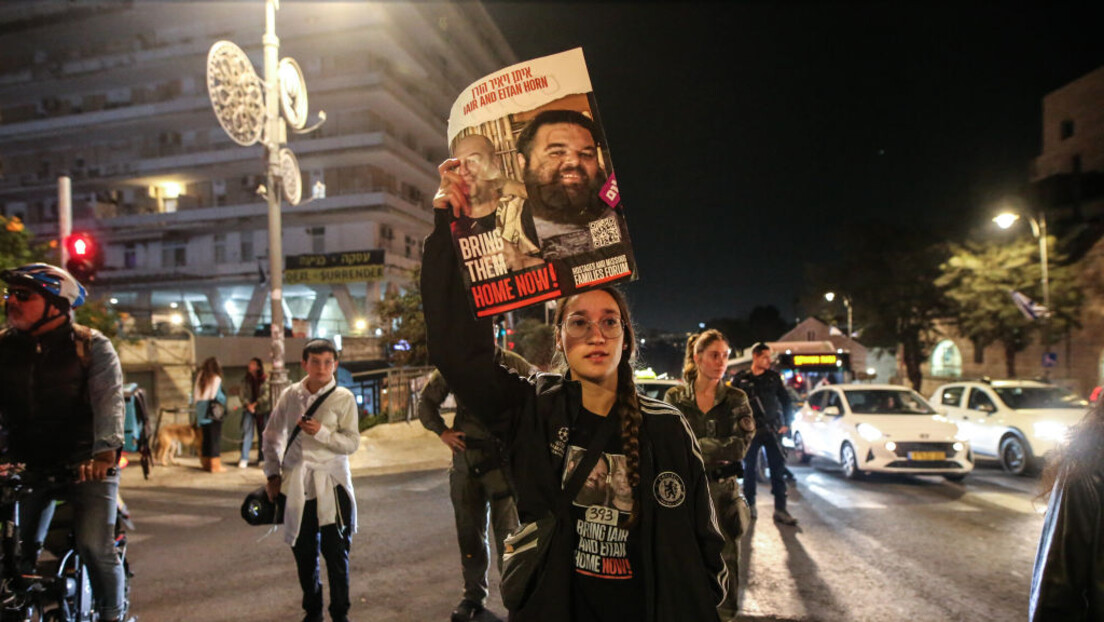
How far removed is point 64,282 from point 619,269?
355 cm

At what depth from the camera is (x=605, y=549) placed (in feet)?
6.26

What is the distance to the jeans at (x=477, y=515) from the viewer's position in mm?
4500

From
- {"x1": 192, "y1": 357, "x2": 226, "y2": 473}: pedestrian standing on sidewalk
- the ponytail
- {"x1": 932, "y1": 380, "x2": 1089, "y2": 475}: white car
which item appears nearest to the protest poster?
the ponytail

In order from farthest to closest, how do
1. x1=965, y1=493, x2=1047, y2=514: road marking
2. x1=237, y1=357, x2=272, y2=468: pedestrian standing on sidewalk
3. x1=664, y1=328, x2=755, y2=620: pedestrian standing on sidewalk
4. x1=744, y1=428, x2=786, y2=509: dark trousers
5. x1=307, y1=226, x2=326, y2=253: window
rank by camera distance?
x1=307, y1=226, x2=326, y2=253: window < x1=237, y1=357, x2=272, y2=468: pedestrian standing on sidewalk < x1=965, y1=493, x2=1047, y2=514: road marking < x1=744, y1=428, x2=786, y2=509: dark trousers < x1=664, y1=328, x2=755, y2=620: pedestrian standing on sidewalk

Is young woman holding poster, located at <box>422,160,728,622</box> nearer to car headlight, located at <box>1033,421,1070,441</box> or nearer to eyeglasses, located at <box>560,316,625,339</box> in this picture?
eyeglasses, located at <box>560,316,625,339</box>

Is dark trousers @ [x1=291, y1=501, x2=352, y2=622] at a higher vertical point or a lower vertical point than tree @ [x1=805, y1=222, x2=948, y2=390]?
lower

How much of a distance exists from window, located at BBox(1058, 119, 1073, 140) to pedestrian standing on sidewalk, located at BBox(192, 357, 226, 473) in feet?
167

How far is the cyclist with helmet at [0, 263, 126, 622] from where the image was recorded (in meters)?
3.54

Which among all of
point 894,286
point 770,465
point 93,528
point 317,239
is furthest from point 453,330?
point 317,239

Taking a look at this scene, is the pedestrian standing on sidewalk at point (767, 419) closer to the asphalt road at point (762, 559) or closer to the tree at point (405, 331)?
the asphalt road at point (762, 559)

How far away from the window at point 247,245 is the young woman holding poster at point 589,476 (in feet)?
132

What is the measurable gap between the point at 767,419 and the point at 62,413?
21.2 feet

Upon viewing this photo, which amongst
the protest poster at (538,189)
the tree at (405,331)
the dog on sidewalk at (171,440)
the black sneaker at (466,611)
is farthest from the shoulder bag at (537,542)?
the tree at (405,331)

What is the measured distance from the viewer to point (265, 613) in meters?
4.57
